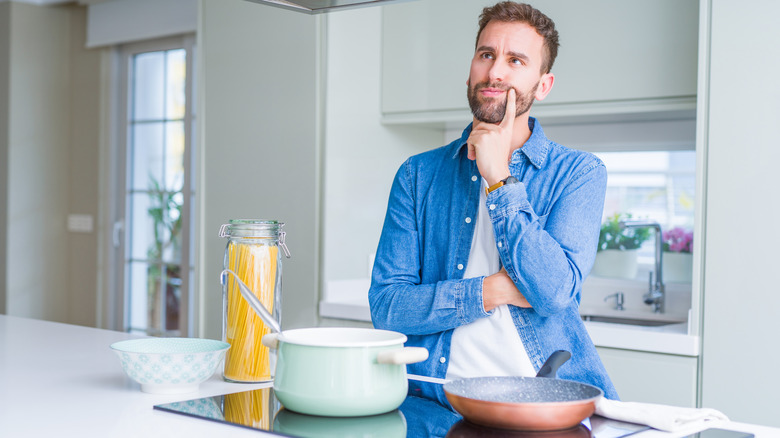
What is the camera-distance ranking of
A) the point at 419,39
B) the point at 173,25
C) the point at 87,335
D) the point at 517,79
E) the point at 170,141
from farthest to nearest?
the point at 170,141 → the point at 173,25 → the point at 419,39 → the point at 87,335 → the point at 517,79

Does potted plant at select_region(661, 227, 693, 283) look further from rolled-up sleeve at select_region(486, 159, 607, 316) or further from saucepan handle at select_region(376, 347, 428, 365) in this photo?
saucepan handle at select_region(376, 347, 428, 365)

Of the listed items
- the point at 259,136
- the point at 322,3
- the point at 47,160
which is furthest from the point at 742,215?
the point at 47,160

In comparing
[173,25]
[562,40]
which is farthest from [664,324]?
[173,25]

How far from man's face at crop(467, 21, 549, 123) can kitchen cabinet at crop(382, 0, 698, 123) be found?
1.16m

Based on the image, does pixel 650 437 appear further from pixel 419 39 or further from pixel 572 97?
pixel 419 39

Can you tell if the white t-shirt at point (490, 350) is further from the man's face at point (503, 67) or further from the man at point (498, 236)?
the man's face at point (503, 67)

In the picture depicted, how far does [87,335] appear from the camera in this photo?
1.88 metres

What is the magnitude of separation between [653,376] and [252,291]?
4.71ft

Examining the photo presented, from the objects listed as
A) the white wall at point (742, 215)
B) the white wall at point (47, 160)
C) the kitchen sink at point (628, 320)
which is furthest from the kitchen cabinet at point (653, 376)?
the white wall at point (47, 160)

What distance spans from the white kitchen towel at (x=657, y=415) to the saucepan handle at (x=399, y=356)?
0.23m

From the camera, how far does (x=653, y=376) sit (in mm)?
2316

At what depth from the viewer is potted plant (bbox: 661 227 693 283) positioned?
285cm

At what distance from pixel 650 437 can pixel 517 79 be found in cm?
74

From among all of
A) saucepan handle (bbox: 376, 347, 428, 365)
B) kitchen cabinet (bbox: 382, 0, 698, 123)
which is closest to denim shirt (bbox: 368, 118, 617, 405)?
saucepan handle (bbox: 376, 347, 428, 365)
